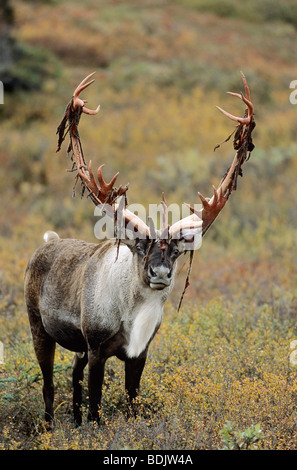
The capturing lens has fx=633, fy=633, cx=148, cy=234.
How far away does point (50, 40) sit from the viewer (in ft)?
92.1

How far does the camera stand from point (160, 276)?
185 inches

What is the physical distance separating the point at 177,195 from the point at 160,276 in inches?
419

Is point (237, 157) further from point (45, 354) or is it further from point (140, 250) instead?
point (45, 354)

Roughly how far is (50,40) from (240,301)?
2221 cm

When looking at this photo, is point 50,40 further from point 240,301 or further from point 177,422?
point 177,422

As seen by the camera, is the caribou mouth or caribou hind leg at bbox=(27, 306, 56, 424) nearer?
the caribou mouth

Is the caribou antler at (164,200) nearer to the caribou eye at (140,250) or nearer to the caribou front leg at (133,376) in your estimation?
the caribou eye at (140,250)

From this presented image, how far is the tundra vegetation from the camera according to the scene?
5.42m

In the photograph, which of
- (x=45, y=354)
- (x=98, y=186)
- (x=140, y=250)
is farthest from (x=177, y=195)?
(x=140, y=250)

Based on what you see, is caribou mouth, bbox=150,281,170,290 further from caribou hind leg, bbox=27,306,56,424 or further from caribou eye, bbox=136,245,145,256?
caribou hind leg, bbox=27,306,56,424

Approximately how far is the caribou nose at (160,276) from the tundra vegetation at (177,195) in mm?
1164

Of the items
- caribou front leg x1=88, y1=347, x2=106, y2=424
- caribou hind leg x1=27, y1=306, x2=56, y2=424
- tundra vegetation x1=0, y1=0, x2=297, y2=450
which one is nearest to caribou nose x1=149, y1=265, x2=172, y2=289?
caribou front leg x1=88, y1=347, x2=106, y2=424

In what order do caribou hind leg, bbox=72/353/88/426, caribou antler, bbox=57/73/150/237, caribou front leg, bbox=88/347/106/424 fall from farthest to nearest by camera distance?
1. caribou hind leg, bbox=72/353/88/426
2. caribou front leg, bbox=88/347/106/424
3. caribou antler, bbox=57/73/150/237

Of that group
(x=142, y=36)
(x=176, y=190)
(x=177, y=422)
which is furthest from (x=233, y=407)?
(x=142, y=36)
